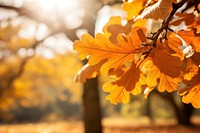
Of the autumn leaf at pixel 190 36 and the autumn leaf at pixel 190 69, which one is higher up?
the autumn leaf at pixel 190 36

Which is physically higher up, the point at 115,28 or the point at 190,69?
the point at 115,28

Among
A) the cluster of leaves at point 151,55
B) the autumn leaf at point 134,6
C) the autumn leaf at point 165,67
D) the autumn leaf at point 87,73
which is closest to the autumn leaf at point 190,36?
the cluster of leaves at point 151,55

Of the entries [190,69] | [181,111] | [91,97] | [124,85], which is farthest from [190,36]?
[181,111]

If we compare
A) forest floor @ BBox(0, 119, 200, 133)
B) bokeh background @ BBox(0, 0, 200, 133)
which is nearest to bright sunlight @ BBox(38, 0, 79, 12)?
bokeh background @ BBox(0, 0, 200, 133)

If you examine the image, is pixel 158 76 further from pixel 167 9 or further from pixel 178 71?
pixel 167 9

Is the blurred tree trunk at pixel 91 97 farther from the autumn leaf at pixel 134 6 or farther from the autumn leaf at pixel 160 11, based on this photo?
the autumn leaf at pixel 160 11

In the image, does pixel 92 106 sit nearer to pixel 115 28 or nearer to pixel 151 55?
pixel 115 28
